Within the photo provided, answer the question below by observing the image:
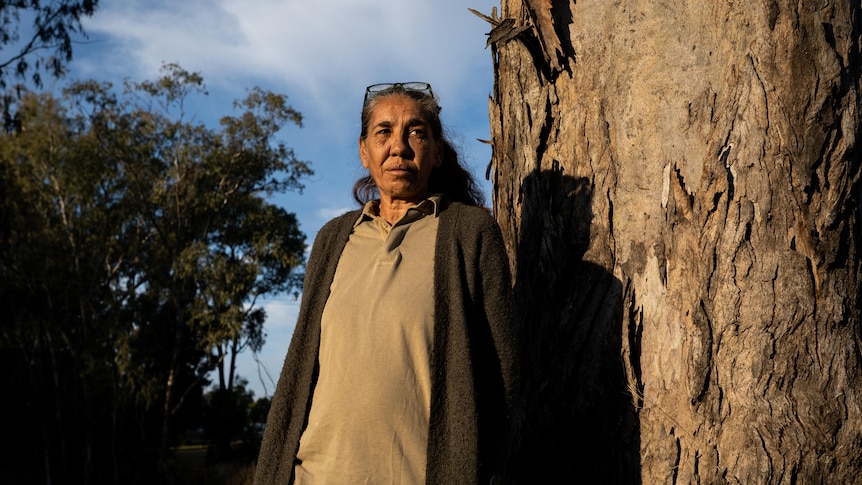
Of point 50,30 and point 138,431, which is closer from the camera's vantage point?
point 50,30

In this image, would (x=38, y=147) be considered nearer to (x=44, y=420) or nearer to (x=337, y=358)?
(x=44, y=420)

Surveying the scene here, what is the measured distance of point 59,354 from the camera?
2175 centimetres

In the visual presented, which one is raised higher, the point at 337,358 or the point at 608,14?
the point at 608,14

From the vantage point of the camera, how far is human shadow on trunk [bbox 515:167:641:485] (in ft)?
6.85

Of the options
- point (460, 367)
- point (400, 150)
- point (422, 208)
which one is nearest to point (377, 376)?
point (460, 367)

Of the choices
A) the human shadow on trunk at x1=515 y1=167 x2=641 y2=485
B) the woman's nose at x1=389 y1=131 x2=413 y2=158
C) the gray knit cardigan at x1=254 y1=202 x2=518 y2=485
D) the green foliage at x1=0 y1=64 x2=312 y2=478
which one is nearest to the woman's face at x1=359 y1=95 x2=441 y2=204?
the woman's nose at x1=389 y1=131 x2=413 y2=158

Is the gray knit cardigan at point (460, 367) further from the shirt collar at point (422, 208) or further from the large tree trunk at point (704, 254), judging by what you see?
the large tree trunk at point (704, 254)

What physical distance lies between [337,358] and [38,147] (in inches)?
870

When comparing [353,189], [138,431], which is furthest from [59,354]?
[353,189]

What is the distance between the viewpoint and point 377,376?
6.34 feet

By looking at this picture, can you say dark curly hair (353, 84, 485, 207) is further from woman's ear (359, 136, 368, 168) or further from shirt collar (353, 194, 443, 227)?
shirt collar (353, 194, 443, 227)

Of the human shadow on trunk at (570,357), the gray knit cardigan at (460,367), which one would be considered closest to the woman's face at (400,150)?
the gray knit cardigan at (460,367)

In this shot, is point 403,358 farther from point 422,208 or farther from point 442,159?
point 442,159

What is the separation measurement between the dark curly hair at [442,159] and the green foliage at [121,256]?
1850cm
